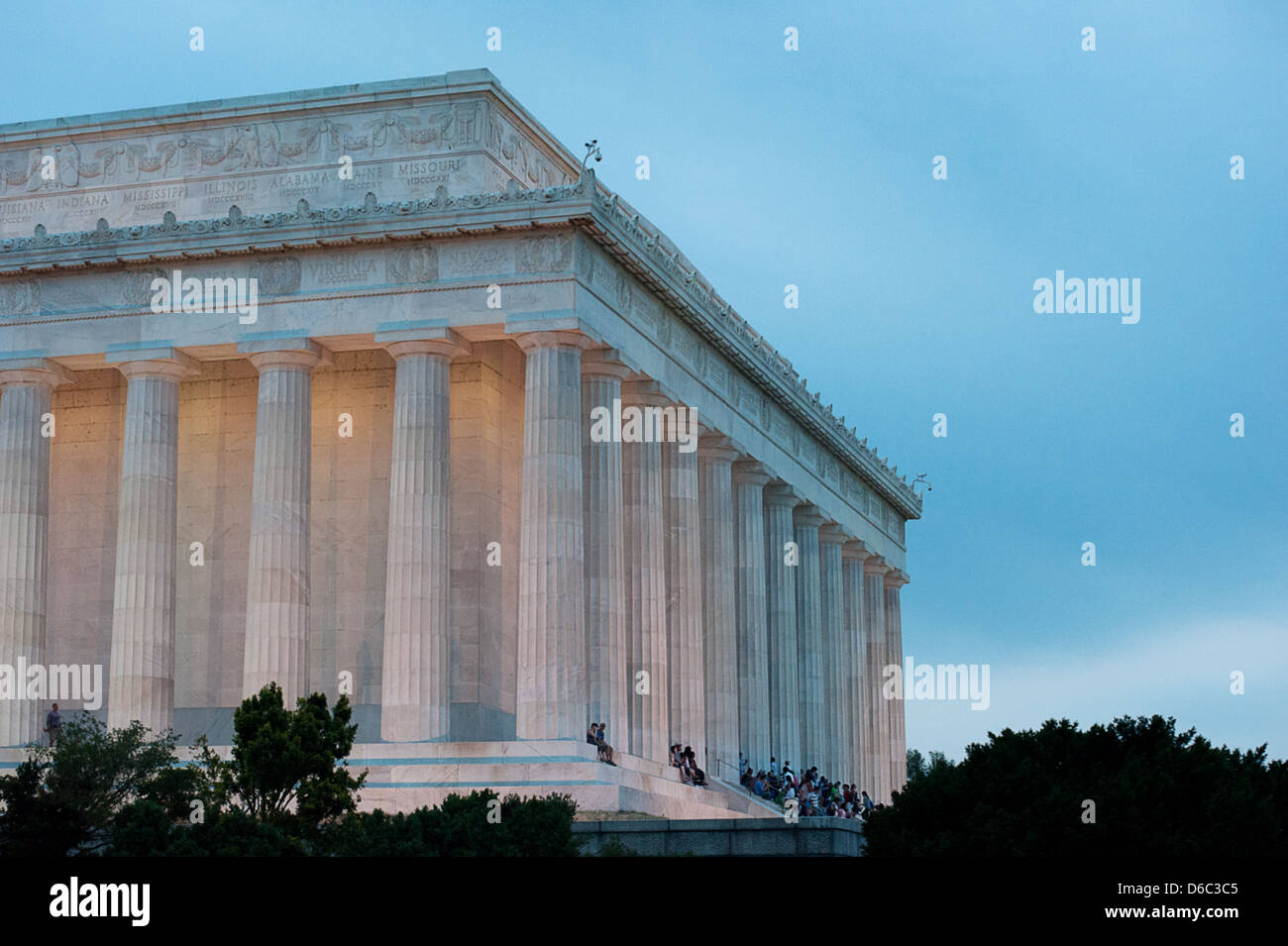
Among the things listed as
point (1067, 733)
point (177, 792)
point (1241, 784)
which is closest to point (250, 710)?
point (177, 792)

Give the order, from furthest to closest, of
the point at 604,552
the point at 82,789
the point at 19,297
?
the point at 19,297 < the point at 604,552 < the point at 82,789

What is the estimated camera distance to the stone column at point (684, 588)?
68.6 m

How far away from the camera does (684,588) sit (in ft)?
226

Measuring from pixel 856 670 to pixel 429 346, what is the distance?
3844 cm

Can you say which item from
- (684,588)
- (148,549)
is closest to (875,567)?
(684,588)

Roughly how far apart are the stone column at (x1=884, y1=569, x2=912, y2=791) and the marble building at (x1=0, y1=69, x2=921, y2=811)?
23.7m

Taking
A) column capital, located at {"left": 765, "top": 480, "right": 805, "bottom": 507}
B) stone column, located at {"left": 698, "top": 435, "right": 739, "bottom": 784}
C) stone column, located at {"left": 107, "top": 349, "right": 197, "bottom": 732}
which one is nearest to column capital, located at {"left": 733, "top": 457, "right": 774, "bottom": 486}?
stone column, located at {"left": 698, "top": 435, "right": 739, "bottom": 784}

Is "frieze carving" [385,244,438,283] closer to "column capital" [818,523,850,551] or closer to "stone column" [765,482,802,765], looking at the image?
"stone column" [765,482,802,765]

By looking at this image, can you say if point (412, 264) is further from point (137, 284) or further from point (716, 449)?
point (716, 449)

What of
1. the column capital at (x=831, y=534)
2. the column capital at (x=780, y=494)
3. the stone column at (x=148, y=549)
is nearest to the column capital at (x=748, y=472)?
the column capital at (x=780, y=494)

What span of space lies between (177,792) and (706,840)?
12.0 metres

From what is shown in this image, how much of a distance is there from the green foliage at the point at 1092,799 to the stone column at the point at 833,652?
43.2m

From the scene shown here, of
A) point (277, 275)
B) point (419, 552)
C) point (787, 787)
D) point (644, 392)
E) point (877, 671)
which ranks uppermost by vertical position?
point (277, 275)
